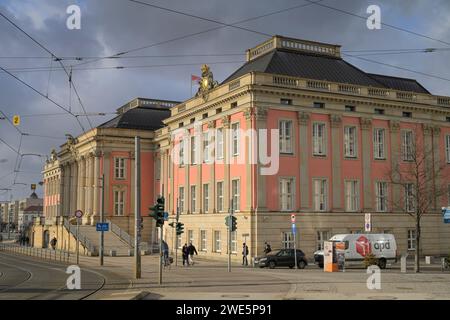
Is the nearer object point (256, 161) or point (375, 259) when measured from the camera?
point (375, 259)

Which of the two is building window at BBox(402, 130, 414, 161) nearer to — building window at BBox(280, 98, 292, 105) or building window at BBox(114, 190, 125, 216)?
building window at BBox(280, 98, 292, 105)

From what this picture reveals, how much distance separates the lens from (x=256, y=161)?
44344 mm

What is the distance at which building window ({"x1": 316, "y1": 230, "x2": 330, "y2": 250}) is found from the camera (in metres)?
45.6

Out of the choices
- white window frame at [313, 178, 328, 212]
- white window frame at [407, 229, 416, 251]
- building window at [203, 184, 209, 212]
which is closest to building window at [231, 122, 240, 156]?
building window at [203, 184, 209, 212]

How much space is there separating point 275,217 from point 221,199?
700 cm

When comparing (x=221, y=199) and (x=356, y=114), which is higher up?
(x=356, y=114)

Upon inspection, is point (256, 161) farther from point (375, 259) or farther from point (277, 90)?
point (375, 259)

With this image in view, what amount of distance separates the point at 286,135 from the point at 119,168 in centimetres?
3133

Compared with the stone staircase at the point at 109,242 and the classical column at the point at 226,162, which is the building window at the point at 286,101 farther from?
Answer: the stone staircase at the point at 109,242

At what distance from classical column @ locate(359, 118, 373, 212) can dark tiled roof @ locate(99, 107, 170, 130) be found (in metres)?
32.6

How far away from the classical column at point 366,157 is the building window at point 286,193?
7.16m

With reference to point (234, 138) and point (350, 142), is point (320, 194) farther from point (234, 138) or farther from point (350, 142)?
point (234, 138)
